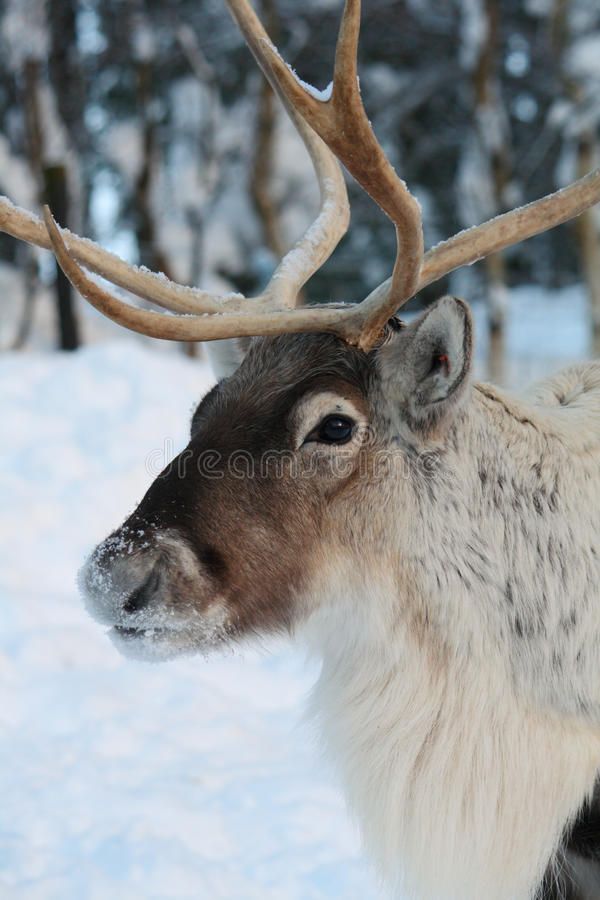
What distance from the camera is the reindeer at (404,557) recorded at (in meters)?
2.47

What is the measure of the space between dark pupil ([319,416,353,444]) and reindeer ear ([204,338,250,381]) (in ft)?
1.59

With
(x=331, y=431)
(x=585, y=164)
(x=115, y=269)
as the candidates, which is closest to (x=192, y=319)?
(x=115, y=269)

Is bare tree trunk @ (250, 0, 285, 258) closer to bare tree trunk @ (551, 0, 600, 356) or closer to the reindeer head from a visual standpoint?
bare tree trunk @ (551, 0, 600, 356)

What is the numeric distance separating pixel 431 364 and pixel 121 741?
2288 millimetres

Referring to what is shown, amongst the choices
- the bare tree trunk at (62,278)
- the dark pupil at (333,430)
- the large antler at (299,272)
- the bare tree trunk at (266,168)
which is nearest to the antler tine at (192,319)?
the large antler at (299,272)

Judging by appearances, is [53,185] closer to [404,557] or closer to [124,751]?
[124,751]

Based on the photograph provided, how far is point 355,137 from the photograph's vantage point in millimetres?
2340

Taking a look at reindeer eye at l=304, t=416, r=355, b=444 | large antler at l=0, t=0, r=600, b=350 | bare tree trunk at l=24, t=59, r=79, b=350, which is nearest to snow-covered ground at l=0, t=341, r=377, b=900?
reindeer eye at l=304, t=416, r=355, b=444

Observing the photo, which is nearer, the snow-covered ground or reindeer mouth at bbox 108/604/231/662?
reindeer mouth at bbox 108/604/231/662

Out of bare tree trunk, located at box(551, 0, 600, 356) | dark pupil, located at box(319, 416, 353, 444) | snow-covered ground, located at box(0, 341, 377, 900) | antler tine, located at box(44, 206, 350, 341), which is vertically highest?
bare tree trunk, located at box(551, 0, 600, 356)

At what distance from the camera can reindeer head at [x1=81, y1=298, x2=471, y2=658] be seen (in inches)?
95.0

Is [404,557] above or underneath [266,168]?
underneath

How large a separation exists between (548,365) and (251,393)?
41.3 ft

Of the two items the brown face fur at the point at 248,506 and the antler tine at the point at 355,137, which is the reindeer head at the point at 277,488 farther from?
the antler tine at the point at 355,137
